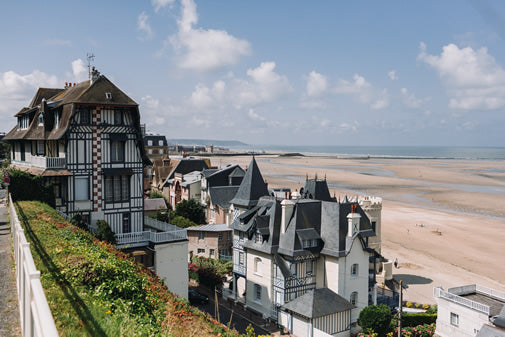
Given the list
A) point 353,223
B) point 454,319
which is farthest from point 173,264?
point 454,319

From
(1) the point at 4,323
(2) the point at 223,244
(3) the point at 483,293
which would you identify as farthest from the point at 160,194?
(1) the point at 4,323

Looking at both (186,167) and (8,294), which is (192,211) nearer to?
(186,167)

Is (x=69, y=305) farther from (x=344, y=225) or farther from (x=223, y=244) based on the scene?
(x=223, y=244)

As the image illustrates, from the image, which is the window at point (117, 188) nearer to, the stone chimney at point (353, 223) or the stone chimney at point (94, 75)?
the stone chimney at point (94, 75)

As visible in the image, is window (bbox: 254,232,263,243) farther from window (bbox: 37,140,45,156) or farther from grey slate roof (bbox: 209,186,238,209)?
grey slate roof (bbox: 209,186,238,209)

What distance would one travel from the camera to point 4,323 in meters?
8.03

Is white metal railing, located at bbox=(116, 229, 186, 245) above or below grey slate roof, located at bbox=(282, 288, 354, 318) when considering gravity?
above

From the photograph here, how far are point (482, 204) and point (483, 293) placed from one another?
48863 millimetres

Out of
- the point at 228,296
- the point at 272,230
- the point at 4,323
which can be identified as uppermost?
the point at 4,323

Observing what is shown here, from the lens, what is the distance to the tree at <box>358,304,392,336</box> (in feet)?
74.5

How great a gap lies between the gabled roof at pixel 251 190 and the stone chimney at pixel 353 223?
825 centimetres

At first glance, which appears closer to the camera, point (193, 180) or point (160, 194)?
point (193, 180)

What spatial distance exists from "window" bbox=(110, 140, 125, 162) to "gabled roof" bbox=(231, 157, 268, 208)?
1011 centimetres

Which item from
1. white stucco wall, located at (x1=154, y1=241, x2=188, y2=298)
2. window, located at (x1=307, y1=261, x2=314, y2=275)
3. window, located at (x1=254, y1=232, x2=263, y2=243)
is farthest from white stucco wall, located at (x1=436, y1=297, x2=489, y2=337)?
white stucco wall, located at (x1=154, y1=241, x2=188, y2=298)
